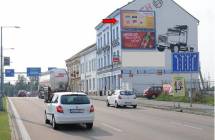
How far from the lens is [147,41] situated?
72.1 metres

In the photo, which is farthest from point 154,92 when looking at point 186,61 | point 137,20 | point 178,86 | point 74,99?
point 74,99

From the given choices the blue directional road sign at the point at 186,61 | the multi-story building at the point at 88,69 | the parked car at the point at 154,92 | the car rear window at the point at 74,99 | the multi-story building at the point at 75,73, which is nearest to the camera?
the car rear window at the point at 74,99

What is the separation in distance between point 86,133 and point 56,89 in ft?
128

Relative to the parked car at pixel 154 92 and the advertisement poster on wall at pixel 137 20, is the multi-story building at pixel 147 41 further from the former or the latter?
the parked car at pixel 154 92

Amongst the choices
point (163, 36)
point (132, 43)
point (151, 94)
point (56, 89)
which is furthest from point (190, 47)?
point (56, 89)

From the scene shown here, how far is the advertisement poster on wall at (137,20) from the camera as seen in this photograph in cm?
7144

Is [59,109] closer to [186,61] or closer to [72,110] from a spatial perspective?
[72,110]

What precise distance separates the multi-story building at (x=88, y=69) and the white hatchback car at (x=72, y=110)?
66136mm

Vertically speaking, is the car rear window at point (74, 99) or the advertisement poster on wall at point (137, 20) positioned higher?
the advertisement poster on wall at point (137, 20)

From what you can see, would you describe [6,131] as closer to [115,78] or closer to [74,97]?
[74,97]

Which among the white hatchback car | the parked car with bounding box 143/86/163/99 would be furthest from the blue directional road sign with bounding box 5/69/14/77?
the white hatchback car

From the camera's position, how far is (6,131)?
1748 centimetres

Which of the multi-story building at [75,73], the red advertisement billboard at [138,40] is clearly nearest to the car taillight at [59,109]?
the red advertisement billboard at [138,40]

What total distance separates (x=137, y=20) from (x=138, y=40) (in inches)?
115
